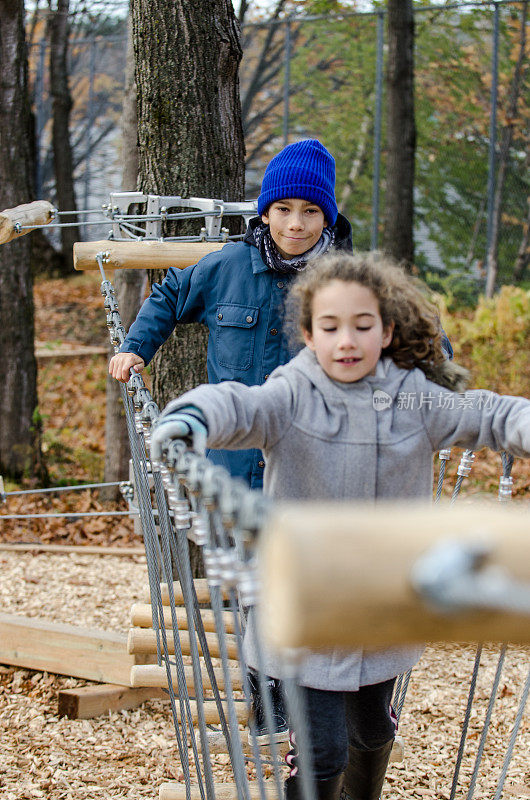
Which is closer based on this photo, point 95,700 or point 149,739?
point 149,739

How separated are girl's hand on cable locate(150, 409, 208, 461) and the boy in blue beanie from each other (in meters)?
0.95

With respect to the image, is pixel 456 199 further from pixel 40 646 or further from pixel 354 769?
pixel 354 769

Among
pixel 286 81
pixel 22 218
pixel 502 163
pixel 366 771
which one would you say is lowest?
pixel 366 771

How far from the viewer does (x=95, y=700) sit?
321cm

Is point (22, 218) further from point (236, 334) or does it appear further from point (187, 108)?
point (236, 334)

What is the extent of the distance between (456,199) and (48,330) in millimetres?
4545

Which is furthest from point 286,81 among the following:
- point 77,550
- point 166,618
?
point 166,618

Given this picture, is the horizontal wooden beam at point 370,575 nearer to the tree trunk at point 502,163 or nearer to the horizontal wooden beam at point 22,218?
the horizontal wooden beam at point 22,218

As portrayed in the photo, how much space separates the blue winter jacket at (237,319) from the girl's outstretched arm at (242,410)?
712 mm

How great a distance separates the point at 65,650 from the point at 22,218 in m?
1.54

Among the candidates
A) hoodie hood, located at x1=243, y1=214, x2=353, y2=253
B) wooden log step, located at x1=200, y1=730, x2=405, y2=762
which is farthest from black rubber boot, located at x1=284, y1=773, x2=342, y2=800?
hoodie hood, located at x1=243, y1=214, x2=353, y2=253

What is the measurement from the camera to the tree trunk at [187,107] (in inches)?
130

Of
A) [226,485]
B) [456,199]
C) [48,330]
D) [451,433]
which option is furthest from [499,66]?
[226,485]

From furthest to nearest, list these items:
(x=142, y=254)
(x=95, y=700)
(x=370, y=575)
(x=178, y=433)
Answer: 1. (x=95, y=700)
2. (x=142, y=254)
3. (x=178, y=433)
4. (x=370, y=575)
